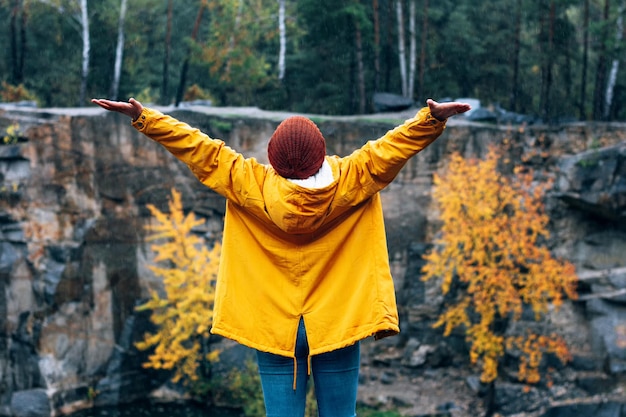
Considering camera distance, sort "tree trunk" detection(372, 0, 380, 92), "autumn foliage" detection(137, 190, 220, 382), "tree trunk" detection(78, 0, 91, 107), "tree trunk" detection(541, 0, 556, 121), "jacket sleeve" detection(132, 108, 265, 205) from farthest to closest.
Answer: "tree trunk" detection(372, 0, 380, 92)
"tree trunk" detection(78, 0, 91, 107)
"tree trunk" detection(541, 0, 556, 121)
"autumn foliage" detection(137, 190, 220, 382)
"jacket sleeve" detection(132, 108, 265, 205)

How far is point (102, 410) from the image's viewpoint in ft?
55.6

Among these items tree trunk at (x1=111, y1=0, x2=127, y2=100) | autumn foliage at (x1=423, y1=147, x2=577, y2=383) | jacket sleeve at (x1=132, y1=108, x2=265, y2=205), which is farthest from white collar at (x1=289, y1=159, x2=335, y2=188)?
tree trunk at (x1=111, y1=0, x2=127, y2=100)

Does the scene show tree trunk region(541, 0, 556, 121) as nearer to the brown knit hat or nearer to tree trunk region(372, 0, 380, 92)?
tree trunk region(372, 0, 380, 92)

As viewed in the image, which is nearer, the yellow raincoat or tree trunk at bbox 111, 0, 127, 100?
the yellow raincoat

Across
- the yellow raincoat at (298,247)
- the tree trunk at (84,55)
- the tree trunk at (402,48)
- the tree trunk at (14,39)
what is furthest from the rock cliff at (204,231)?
the yellow raincoat at (298,247)

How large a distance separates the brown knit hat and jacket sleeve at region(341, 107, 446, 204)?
11 centimetres

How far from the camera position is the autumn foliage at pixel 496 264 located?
16.2 metres

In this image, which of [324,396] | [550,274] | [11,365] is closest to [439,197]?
[550,274]

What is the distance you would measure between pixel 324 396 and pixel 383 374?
622 inches

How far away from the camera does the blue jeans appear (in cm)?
265

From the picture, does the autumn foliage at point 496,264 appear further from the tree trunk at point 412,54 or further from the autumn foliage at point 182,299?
the tree trunk at point 412,54

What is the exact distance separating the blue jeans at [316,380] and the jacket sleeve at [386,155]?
49 centimetres

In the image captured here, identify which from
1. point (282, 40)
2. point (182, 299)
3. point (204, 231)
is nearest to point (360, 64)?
point (282, 40)

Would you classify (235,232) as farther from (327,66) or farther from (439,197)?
(327,66)
